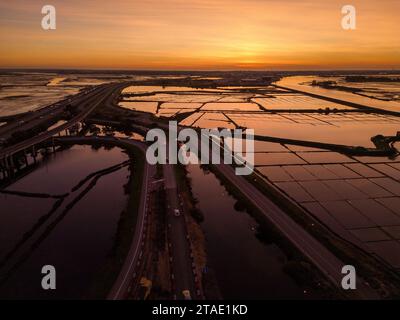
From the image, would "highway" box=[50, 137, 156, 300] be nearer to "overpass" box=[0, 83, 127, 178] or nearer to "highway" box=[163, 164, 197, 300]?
"highway" box=[163, 164, 197, 300]

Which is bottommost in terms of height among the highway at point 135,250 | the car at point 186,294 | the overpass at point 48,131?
the car at point 186,294

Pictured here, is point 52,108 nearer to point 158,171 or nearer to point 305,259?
point 158,171

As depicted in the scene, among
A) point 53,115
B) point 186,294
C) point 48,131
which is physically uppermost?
point 53,115

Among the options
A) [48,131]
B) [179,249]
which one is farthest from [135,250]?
[48,131]

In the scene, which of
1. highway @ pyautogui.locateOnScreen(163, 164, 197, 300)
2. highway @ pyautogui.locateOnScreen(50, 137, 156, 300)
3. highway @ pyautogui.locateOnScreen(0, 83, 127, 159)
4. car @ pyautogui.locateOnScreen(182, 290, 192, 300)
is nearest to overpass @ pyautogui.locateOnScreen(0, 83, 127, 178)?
highway @ pyautogui.locateOnScreen(0, 83, 127, 159)

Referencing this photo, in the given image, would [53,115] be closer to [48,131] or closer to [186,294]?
[48,131]

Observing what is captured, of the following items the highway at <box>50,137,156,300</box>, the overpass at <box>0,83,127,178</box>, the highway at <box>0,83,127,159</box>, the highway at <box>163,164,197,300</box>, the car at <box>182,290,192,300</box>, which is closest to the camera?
the car at <box>182,290,192,300</box>

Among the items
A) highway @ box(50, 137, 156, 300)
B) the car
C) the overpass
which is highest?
the overpass

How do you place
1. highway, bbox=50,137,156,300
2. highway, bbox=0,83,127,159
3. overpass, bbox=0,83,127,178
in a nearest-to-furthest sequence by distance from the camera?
1. highway, bbox=50,137,156,300
2. overpass, bbox=0,83,127,178
3. highway, bbox=0,83,127,159

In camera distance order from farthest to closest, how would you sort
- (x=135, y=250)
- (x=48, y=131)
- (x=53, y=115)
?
(x=53, y=115), (x=48, y=131), (x=135, y=250)

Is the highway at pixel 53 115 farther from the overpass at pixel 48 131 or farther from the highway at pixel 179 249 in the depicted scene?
the highway at pixel 179 249

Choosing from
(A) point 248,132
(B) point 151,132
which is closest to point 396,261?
(A) point 248,132

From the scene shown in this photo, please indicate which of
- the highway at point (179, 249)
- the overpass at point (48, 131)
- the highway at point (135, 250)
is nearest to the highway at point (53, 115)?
the overpass at point (48, 131)
